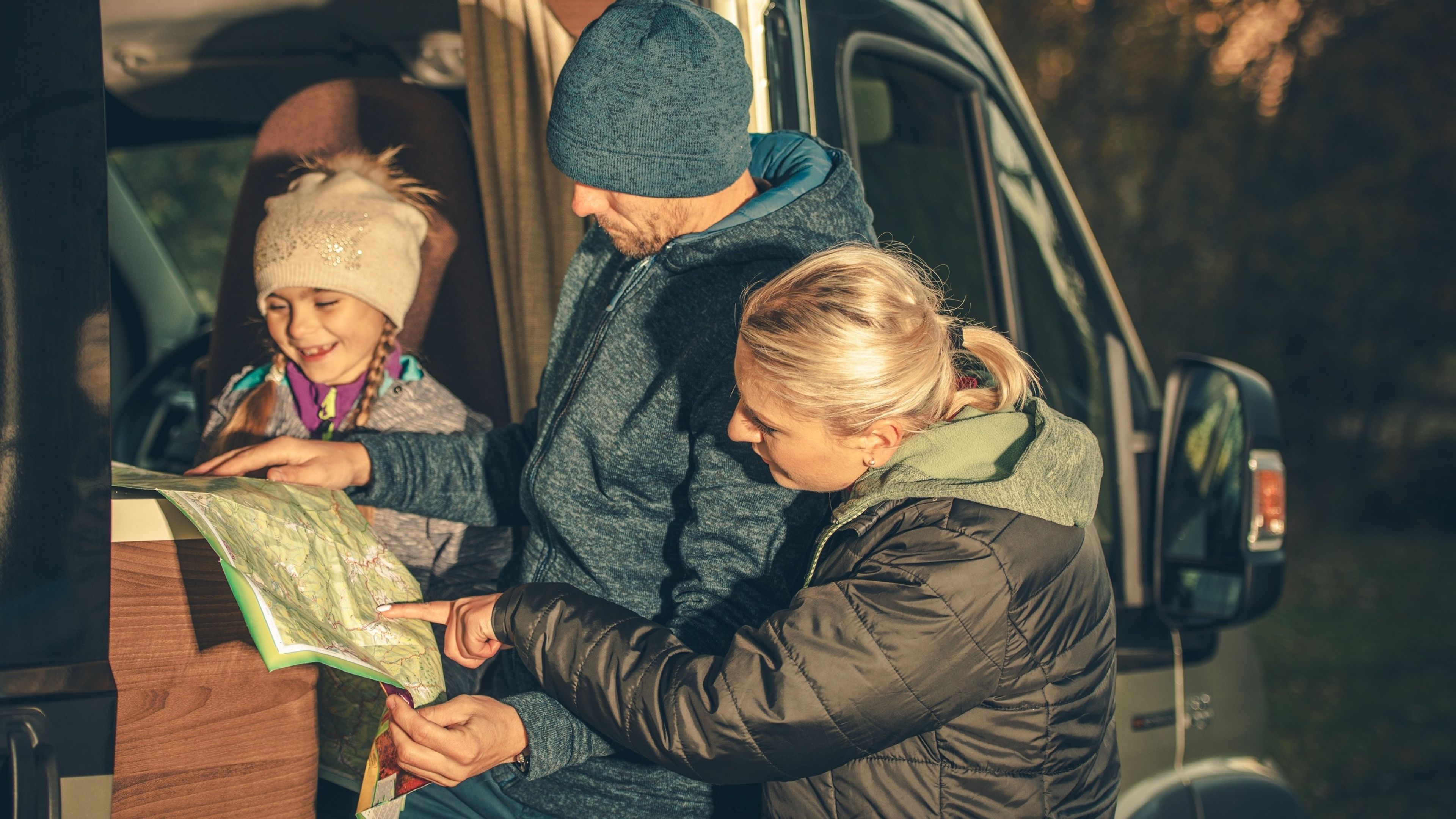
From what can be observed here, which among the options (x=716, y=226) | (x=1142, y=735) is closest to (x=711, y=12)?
(x=716, y=226)

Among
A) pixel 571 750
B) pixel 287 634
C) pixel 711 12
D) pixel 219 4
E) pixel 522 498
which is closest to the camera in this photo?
pixel 287 634

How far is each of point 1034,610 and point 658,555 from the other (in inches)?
20.8

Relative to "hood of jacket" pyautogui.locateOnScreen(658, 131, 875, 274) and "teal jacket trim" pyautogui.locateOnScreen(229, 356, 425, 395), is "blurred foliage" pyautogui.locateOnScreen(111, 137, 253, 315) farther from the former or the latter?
"hood of jacket" pyautogui.locateOnScreen(658, 131, 875, 274)

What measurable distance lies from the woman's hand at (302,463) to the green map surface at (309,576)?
0.20m

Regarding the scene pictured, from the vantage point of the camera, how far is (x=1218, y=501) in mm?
2156

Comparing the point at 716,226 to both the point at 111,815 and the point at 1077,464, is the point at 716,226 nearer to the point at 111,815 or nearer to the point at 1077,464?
the point at 1077,464

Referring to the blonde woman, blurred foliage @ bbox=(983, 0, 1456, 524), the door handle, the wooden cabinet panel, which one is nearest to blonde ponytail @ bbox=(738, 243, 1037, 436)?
the blonde woman

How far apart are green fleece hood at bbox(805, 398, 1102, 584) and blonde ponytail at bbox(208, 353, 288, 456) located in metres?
1.33

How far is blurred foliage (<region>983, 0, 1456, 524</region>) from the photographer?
29.7ft

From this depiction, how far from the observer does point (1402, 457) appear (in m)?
9.52

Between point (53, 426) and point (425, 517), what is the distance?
948mm

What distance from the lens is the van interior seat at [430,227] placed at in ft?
7.86

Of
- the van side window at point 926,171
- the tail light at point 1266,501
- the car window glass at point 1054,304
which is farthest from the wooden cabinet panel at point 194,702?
the tail light at point 1266,501

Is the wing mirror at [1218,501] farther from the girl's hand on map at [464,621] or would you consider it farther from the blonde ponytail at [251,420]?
the blonde ponytail at [251,420]
